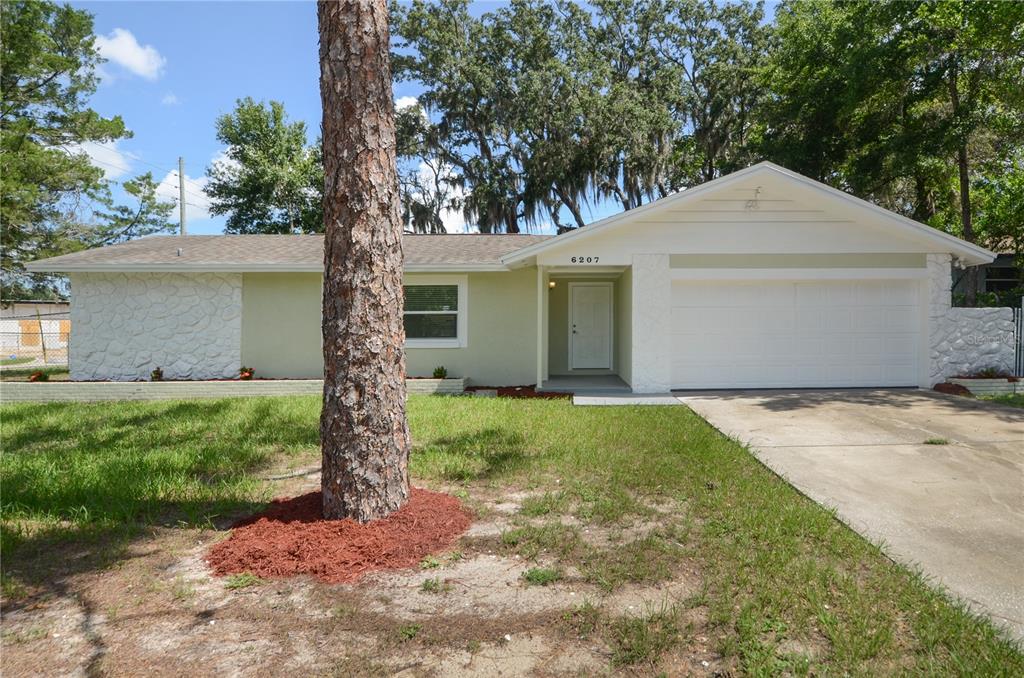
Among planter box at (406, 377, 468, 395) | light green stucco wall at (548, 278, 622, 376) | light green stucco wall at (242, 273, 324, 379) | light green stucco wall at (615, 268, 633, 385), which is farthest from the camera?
light green stucco wall at (548, 278, 622, 376)

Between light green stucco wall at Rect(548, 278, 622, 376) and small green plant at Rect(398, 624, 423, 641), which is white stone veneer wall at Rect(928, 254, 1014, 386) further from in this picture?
small green plant at Rect(398, 624, 423, 641)

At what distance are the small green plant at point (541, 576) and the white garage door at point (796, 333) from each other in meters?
8.23

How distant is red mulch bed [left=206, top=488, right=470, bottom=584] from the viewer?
3.71 meters

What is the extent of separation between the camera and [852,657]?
2.65 m

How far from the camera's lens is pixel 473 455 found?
648cm

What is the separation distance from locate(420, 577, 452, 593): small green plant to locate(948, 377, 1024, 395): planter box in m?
11.3

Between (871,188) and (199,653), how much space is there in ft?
68.6

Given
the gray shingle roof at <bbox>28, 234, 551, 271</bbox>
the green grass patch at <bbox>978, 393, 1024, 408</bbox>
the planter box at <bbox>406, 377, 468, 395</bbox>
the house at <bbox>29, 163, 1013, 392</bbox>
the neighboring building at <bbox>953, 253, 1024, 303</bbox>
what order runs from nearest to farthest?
the green grass patch at <bbox>978, 393, 1024, 408</bbox> < the house at <bbox>29, 163, 1013, 392</bbox> < the planter box at <bbox>406, 377, 468, 395</bbox> < the gray shingle roof at <bbox>28, 234, 551, 271</bbox> < the neighboring building at <bbox>953, 253, 1024, 303</bbox>

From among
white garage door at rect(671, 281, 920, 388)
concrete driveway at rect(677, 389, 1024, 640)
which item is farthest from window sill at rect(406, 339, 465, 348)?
concrete driveway at rect(677, 389, 1024, 640)

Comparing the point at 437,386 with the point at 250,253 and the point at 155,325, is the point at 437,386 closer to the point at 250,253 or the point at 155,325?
the point at 250,253

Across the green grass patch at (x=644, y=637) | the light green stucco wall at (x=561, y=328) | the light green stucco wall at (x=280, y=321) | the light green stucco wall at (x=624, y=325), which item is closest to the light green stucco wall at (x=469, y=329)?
the light green stucco wall at (x=280, y=321)

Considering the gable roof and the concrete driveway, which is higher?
the gable roof

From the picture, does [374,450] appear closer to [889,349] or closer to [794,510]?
[794,510]

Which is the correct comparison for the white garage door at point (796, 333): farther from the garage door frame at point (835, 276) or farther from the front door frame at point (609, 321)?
the front door frame at point (609, 321)
